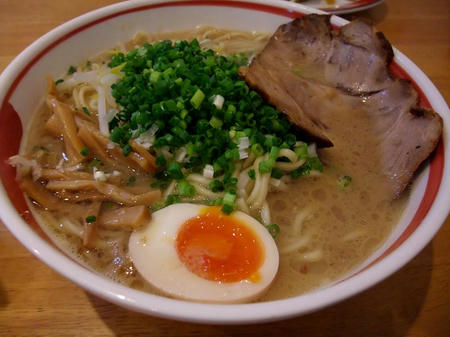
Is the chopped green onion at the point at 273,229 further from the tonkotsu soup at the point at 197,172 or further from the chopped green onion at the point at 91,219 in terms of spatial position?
the chopped green onion at the point at 91,219

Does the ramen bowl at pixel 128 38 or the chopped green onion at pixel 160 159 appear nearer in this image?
the ramen bowl at pixel 128 38

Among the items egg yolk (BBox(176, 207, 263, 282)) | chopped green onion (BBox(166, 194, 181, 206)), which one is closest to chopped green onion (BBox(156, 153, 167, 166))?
chopped green onion (BBox(166, 194, 181, 206))

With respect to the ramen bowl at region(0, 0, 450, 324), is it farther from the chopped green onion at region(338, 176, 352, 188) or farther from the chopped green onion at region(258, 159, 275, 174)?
the chopped green onion at region(258, 159, 275, 174)

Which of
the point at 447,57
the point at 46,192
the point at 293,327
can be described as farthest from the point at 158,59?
the point at 447,57

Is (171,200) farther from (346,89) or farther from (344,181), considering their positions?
(346,89)

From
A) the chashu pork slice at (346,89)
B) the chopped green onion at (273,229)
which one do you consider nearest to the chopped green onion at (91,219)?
the chopped green onion at (273,229)

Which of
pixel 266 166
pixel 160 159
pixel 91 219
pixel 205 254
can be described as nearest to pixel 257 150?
pixel 266 166
